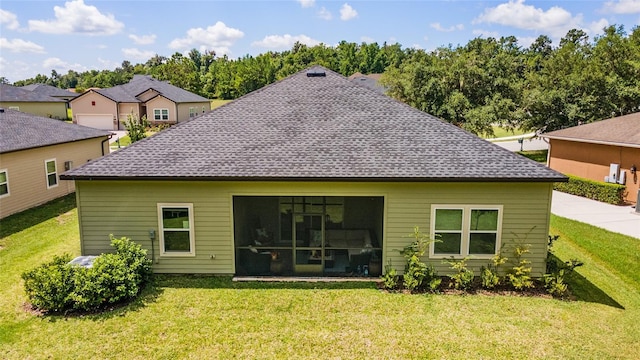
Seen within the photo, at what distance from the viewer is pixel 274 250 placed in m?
11.2

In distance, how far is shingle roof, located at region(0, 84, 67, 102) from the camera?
43.7m

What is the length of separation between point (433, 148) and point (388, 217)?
7.13 feet

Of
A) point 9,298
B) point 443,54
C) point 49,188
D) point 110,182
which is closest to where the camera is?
point 9,298

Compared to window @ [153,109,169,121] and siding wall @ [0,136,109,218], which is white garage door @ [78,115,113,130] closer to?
window @ [153,109,169,121]

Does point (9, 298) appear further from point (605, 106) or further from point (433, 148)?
point (605, 106)

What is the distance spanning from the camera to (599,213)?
1720 cm

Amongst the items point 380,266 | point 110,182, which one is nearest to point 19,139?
point 110,182

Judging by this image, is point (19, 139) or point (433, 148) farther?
point (19, 139)

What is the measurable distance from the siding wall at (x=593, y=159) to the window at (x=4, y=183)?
25.1 metres

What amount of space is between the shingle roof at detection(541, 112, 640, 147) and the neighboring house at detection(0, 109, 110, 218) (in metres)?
24.2

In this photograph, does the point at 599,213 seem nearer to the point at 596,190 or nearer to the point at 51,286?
the point at 596,190

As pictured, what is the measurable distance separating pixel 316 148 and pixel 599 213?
13376 mm

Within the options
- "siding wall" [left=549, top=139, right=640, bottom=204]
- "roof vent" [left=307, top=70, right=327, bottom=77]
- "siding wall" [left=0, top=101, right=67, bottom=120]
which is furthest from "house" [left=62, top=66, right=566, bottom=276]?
"siding wall" [left=0, top=101, right=67, bottom=120]

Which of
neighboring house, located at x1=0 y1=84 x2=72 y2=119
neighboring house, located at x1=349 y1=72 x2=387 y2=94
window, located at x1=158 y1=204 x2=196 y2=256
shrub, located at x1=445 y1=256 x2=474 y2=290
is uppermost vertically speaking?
neighboring house, located at x1=349 y1=72 x2=387 y2=94
